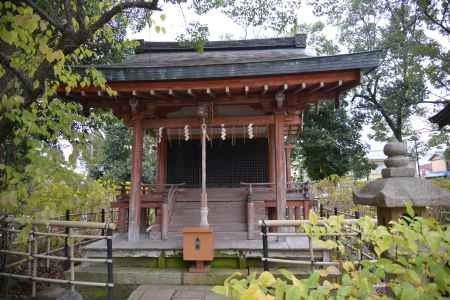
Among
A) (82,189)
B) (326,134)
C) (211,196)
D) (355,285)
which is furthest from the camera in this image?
(326,134)

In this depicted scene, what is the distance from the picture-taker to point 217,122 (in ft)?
21.7

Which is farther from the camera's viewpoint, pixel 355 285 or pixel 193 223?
pixel 193 223

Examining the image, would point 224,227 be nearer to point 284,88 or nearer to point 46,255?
point 284,88

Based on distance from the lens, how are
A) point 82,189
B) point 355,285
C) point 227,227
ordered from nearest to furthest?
point 355,285
point 82,189
point 227,227

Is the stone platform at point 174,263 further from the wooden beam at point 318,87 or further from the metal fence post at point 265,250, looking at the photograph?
the wooden beam at point 318,87

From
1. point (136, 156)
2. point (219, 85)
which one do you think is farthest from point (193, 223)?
point (219, 85)

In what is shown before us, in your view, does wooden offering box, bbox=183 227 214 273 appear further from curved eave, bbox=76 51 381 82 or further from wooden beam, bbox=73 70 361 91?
curved eave, bbox=76 51 381 82

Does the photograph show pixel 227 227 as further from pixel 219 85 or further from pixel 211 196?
pixel 219 85

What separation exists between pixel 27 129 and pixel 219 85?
3.61 meters

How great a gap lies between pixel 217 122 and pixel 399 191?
15.4 ft

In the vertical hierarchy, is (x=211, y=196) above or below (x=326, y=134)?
below

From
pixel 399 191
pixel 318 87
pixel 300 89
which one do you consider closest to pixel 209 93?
pixel 300 89

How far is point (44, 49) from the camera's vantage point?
2.37 m

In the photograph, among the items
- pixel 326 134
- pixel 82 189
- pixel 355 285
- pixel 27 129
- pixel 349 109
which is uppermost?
pixel 349 109
